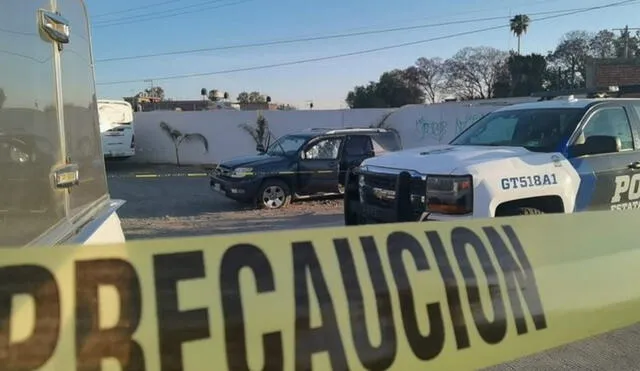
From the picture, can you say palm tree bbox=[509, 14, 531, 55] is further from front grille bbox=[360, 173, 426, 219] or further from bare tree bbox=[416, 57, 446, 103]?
front grille bbox=[360, 173, 426, 219]

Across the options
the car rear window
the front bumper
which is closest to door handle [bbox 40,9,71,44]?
the front bumper

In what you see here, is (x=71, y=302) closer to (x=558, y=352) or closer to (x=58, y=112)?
(x=58, y=112)

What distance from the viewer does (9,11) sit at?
2.13 m

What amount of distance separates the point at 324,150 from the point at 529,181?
7.72 m

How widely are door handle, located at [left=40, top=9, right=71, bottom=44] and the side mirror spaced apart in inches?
181

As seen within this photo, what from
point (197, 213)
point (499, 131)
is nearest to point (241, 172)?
point (197, 213)

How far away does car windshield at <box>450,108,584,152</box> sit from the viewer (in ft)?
18.9

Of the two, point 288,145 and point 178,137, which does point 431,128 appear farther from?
point 178,137

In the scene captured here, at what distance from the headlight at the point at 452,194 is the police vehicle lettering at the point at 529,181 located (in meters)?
0.34

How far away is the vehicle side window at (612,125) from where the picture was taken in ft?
19.4

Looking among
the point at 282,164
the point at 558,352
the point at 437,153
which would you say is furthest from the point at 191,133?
the point at 558,352

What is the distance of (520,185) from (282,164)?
24.8 feet

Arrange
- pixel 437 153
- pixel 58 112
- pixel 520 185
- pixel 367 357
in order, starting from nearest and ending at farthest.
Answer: pixel 367 357 → pixel 58 112 → pixel 520 185 → pixel 437 153

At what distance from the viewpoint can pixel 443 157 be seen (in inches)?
213
